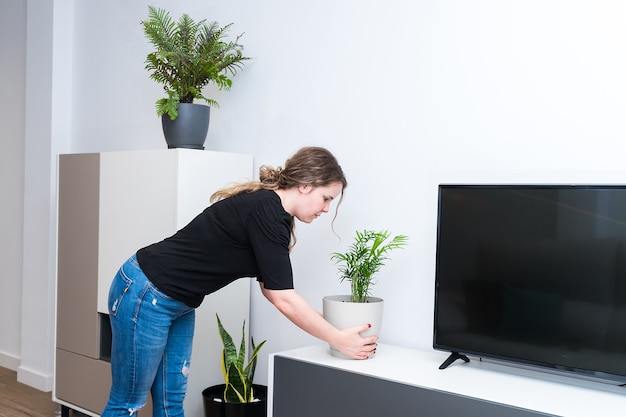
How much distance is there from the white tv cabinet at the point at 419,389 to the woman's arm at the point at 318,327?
2.1 inches

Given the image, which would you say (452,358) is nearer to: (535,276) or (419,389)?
(419,389)

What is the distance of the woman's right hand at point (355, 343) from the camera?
2.13 meters

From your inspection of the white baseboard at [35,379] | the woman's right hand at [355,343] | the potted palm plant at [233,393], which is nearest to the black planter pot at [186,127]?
the potted palm plant at [233,393]

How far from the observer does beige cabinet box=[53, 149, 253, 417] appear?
282 cm

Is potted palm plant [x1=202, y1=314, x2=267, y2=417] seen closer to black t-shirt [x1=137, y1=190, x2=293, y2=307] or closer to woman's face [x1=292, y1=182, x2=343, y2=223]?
black t-shirt [x1=137, y1=190, x2=293, y2=307]

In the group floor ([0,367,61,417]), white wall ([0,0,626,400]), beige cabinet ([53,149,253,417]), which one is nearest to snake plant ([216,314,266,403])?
beige cabinet ([53,149,253,417])

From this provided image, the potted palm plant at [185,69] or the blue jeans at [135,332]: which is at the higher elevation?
the potted palm plant at [185,69]

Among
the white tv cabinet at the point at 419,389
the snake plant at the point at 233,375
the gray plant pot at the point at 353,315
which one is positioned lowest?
the snake plant at the point at 233,375

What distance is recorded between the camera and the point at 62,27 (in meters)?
4.07

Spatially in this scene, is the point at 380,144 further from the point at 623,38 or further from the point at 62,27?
the point at 62,27

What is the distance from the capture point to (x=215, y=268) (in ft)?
6.83

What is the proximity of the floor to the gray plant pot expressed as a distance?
197cm

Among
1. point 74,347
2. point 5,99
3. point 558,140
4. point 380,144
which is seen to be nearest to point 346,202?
point 380,144

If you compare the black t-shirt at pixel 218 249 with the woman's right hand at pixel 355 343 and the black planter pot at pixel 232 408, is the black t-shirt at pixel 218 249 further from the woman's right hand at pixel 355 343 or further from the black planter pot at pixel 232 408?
the black planter pot at pixel 232 408
